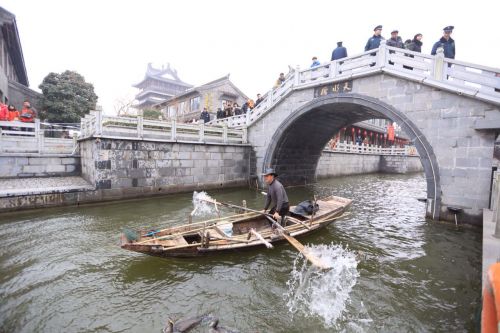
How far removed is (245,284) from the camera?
5035 millimetres

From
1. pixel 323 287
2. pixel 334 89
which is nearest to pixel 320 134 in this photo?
pixel 334 89

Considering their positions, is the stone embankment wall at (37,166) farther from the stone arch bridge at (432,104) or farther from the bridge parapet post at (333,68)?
the bridge parapet post at (333,68)

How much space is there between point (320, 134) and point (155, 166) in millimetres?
10793

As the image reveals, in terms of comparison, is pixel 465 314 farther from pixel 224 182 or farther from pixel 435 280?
pixel 224 182

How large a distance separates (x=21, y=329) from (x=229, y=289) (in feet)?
10.6

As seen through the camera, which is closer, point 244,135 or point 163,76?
point 244,135

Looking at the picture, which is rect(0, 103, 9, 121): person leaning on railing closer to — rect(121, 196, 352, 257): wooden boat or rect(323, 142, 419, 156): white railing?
rect(121, 196, 352, 257): wooden boat

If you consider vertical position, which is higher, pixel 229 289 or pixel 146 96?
pixel 146 96

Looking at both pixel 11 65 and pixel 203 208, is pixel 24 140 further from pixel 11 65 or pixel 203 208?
pixel 11 65

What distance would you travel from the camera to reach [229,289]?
4.84 meters

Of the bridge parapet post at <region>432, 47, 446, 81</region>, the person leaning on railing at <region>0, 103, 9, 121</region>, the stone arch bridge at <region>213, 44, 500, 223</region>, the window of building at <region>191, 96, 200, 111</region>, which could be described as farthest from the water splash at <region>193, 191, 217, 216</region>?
the window of building at <region>191, 96, 200, 111</region>

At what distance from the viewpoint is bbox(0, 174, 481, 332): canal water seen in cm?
403

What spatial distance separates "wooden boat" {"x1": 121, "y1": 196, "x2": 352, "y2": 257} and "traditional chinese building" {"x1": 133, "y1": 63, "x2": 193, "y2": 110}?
4297cm

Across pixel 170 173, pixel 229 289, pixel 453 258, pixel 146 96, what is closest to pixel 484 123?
pixel 453 258
